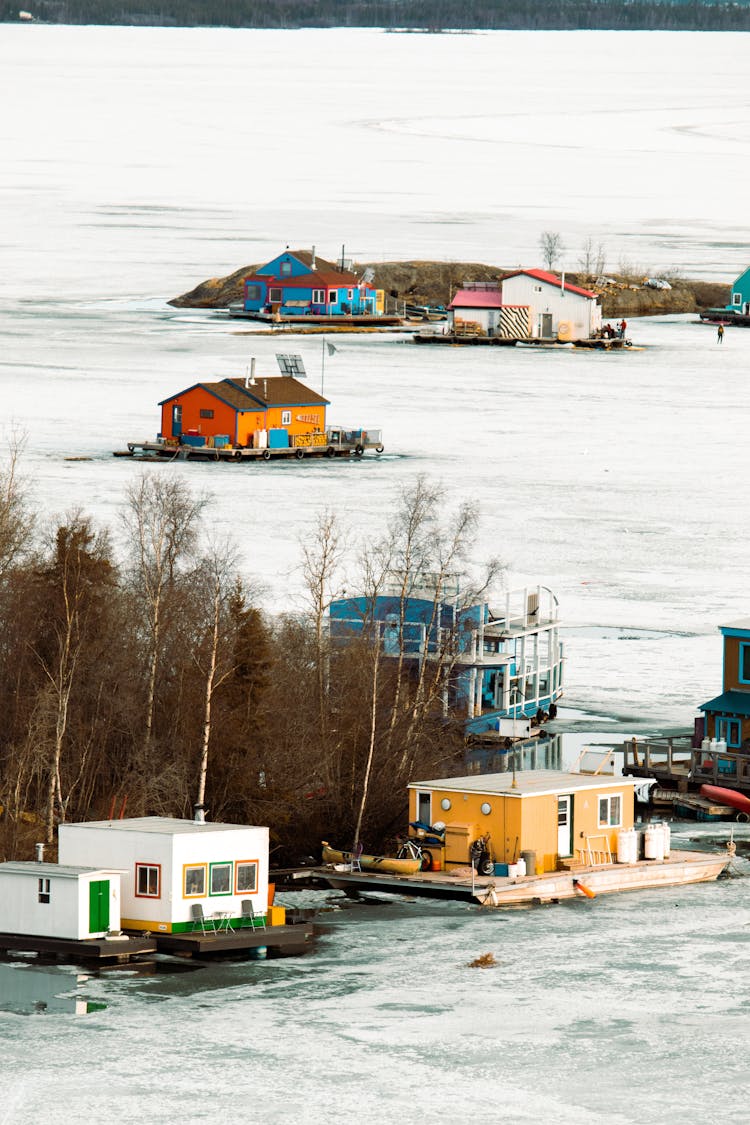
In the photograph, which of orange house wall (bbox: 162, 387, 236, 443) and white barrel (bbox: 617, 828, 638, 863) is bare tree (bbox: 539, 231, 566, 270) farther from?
white barrel (bbox: 617, 828, 638, 863)

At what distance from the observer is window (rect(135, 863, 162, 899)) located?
2050 centimetres

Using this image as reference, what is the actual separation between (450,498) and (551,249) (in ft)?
169

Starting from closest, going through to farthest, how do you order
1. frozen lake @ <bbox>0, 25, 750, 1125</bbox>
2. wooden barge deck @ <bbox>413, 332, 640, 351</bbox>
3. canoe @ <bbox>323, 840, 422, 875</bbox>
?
frozen lake @ <bbox>0, 25, 750, 1125</bbox>
canoe @ <bbox>323, 840, 422, 875</bbox>
wooden barge deck @ <bbox>413, 332, 640, 351</bbox>

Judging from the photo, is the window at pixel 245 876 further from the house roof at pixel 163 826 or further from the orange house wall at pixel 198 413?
the orange house wall at pixel 198 413

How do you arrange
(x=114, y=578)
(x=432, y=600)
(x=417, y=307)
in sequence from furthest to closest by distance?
(x=417, y=307), (x=432, y=600), (x=114, y=578)

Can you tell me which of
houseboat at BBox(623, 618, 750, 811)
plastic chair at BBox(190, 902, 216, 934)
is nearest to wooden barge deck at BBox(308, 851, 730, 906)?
plastic chair at BBox(190, 902, 216, 934)

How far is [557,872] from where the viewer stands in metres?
23.8

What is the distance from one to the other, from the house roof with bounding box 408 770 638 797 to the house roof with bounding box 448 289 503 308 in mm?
55664

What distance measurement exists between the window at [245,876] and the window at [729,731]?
9.55m

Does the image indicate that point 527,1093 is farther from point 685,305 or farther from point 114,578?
point 685,305

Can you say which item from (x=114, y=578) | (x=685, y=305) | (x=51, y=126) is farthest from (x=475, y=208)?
(x=114, y=578)

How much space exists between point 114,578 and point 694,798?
7.77 metres

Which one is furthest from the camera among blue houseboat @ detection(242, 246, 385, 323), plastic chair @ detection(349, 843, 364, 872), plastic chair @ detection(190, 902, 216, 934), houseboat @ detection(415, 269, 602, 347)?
blue houseboat @ detection(242, 246, 385, 323)

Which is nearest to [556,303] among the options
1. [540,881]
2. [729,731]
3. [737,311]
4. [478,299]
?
[478,299]
